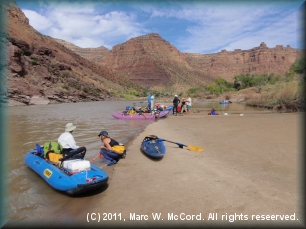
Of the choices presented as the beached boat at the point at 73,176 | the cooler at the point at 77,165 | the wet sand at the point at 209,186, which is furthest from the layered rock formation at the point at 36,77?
the wet sand at the point at 209,186

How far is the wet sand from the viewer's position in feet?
12.6

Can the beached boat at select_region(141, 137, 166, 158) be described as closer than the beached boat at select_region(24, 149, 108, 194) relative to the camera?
No

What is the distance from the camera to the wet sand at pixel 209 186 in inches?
152

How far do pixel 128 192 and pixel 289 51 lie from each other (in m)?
218

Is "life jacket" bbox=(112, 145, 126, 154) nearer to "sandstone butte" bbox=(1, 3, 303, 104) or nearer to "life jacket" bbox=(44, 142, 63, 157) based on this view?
"life jacket" bbox=(44, 142, 63, 157)

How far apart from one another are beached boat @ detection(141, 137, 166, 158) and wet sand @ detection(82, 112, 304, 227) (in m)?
0.19

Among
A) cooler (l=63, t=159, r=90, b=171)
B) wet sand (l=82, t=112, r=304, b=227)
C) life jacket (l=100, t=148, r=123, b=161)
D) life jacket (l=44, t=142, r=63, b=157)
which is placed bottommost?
wet sand (l=82, t=112, r=304, b=227)

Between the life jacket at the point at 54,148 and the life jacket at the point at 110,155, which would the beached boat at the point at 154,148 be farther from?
the life jacket at the point at 54,148

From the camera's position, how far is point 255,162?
21.1 feet

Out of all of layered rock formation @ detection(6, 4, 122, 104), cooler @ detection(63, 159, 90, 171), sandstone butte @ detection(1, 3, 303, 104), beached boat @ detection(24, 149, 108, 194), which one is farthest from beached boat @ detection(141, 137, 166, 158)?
layered rock formation @ detection(6, 4, 122, 104)

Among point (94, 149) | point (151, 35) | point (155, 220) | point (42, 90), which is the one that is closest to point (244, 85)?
point (42, 90)

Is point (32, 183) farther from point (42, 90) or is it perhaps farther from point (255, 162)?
point (42, 90)

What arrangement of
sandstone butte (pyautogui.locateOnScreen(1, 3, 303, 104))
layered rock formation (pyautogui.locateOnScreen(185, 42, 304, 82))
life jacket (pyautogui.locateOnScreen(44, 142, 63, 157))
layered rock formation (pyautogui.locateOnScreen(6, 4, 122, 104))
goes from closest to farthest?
life jacket (pyautogui.locateOnScreen(44, 142, 63, 157)) → layered rock formation (pyautogui.locateOnScreen(6, 4, 122, 104)) → sandstone butte (pyautogui.locateOnScreen(1, 3, 303, 104)) → layered rock formation (pyautogui.locateOnScreen(185, 42, 304, 82))

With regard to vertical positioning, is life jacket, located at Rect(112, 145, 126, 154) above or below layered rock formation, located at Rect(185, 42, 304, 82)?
below
